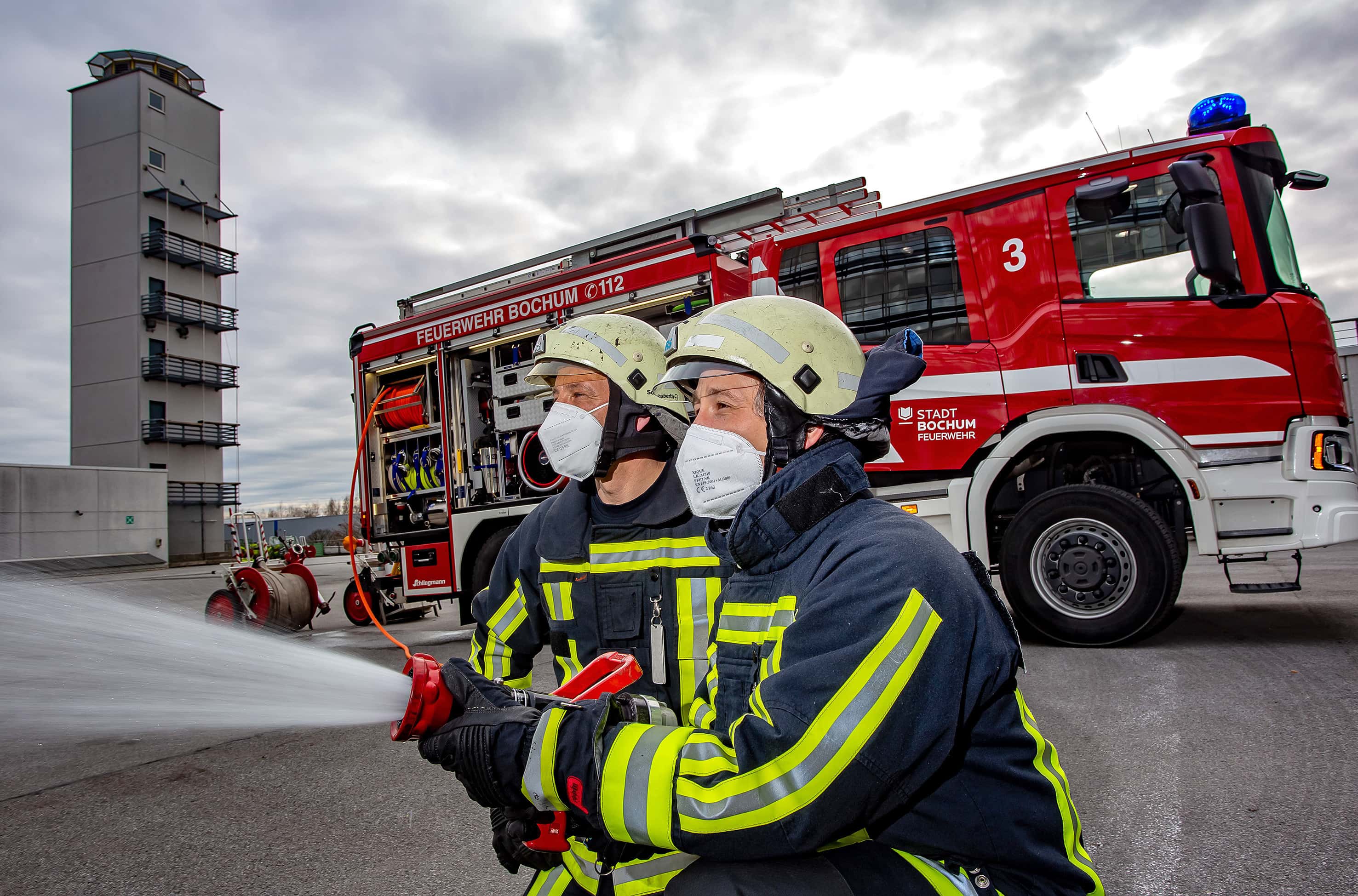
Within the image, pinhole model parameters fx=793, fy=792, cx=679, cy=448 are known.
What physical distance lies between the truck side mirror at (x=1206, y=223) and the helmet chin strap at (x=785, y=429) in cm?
409

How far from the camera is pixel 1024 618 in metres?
5.29

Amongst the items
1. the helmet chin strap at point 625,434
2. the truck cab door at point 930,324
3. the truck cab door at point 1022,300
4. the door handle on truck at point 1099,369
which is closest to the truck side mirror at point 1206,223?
the door handle on truck at point 1099,369

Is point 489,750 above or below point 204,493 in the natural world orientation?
below

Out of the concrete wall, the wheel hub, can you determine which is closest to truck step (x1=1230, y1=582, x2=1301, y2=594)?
the wheel hub

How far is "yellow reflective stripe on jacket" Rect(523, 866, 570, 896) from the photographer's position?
1792 millimetres

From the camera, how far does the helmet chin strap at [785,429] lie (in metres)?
1.72

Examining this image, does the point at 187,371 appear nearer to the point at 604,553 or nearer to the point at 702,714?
the point at 604,553

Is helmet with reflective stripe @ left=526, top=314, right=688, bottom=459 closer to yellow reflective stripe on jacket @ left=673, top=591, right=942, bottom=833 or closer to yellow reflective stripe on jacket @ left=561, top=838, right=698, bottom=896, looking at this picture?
yellow reflective stripe on jacket @ left=561, top=838, right=698, bottom=896

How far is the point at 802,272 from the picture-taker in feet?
19.6

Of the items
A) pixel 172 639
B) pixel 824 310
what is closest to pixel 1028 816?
pixel 824 310

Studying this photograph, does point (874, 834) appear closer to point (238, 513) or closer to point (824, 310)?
point (824, 310)

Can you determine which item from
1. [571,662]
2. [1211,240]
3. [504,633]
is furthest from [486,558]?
[1211,240]

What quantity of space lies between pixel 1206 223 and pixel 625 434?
3.96 metres

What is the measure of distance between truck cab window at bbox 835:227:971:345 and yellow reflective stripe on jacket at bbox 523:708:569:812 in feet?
15.1
